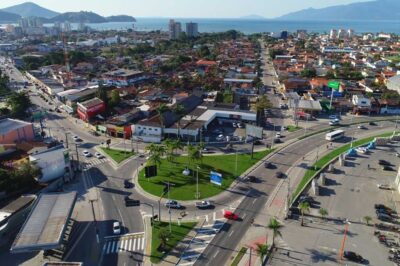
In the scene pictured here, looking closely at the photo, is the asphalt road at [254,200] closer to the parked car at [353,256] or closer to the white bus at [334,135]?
the white bus at [334,135]

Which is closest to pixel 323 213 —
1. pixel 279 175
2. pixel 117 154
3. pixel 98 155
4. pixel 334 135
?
pixel 279 175

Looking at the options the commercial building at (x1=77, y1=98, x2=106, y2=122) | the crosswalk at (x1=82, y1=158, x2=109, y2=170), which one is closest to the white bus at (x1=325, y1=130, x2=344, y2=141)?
the crosswalk at (x1=82, y1=158, x2=109, y2=170)

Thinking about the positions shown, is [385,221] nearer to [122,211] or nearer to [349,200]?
[349,200]

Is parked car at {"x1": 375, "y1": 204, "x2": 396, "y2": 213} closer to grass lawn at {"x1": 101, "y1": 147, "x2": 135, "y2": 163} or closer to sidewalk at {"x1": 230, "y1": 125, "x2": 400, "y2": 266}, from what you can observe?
sidewalk at {"x1": 230, "y1": 125, "x2": 400, "y2": 266}

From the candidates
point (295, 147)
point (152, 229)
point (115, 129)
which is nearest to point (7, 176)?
point (152, 229)

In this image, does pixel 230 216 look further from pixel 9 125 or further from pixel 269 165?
pixel 9 125
